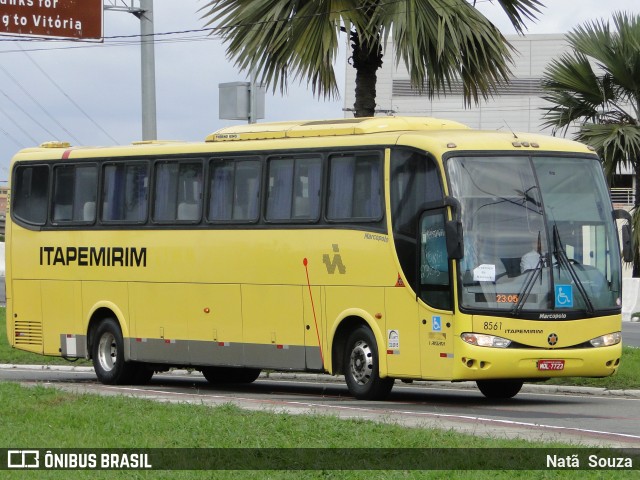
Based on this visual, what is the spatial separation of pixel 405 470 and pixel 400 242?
→ 7373mm

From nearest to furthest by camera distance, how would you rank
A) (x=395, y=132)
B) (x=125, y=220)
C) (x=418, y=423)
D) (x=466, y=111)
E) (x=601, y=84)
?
(x=418, y=423) → (x=395, y=132) → (x=125, y=220) → (x=601, y=84) → (x=466, y=111)

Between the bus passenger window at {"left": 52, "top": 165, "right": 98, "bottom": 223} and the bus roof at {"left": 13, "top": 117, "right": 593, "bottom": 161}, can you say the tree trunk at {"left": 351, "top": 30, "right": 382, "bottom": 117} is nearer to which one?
the bus roof at {"left": 13, "top": 117, "right": 593, "bottom": 161}

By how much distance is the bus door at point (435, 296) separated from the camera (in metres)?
17.1

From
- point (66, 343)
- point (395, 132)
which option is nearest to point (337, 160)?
point (395, 132)

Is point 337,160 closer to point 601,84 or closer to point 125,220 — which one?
point 125,220

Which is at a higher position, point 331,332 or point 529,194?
point 529,194

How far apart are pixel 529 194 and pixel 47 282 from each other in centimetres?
870

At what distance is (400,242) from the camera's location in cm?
1778

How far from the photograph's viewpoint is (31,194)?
23.4 meters

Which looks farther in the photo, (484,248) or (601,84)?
(601,84)

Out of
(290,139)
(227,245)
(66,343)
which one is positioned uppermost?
(290,139)

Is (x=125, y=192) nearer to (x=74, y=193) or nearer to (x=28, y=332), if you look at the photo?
(x=74, y=193)

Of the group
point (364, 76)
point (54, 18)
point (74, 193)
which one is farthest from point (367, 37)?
point (54, 18)

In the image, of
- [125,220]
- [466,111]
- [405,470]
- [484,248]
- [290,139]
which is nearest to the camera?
[405,470]
